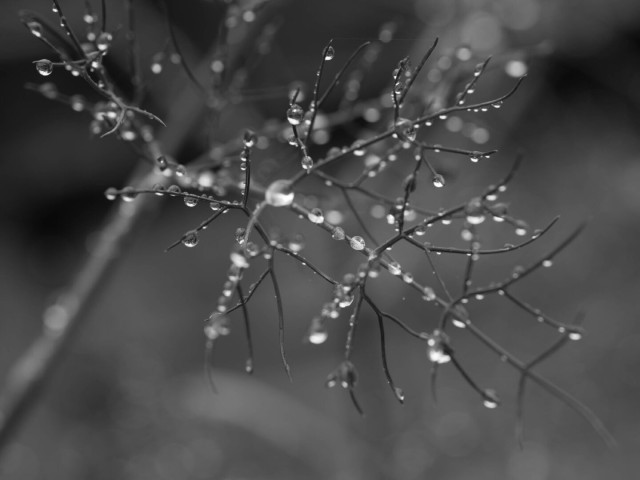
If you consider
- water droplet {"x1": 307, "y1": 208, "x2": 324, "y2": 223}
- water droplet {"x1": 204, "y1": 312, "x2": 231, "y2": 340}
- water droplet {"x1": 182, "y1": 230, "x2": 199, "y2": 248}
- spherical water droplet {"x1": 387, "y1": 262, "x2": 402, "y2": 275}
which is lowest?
water droplet {"x1": 204, "y1": 312, "x2": 231, "y2": 340}

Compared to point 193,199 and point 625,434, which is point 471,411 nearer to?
point 625,434

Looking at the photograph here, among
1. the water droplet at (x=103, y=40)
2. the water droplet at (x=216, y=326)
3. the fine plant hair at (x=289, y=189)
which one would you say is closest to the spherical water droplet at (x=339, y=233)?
the fine plant hair at (x=289, y=189)

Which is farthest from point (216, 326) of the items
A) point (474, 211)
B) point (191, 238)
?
point (474, 211)

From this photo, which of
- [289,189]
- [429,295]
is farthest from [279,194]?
[429,295]

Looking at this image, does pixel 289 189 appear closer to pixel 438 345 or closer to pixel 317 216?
pixel 317 216

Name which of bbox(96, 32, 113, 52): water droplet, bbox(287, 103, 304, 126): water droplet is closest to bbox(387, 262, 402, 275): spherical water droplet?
bbox(287, 103, 304, 126): water droplet

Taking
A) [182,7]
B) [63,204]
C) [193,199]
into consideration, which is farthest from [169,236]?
[193,199]

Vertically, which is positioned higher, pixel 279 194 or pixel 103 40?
pixel 103 40

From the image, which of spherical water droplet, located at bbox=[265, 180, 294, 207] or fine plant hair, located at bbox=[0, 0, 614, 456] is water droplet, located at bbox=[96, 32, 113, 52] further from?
spherical water droplet, located at bbox=[265, 180, 294, 207]

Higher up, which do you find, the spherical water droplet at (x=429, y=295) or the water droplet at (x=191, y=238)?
the spherical water droplet at (x=429, y=295)

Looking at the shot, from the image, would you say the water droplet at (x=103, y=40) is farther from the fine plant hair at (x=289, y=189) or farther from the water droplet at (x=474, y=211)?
the water droplet at (x=474, y=211)

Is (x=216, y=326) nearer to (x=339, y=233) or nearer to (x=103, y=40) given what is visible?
(x=339, y=233)
